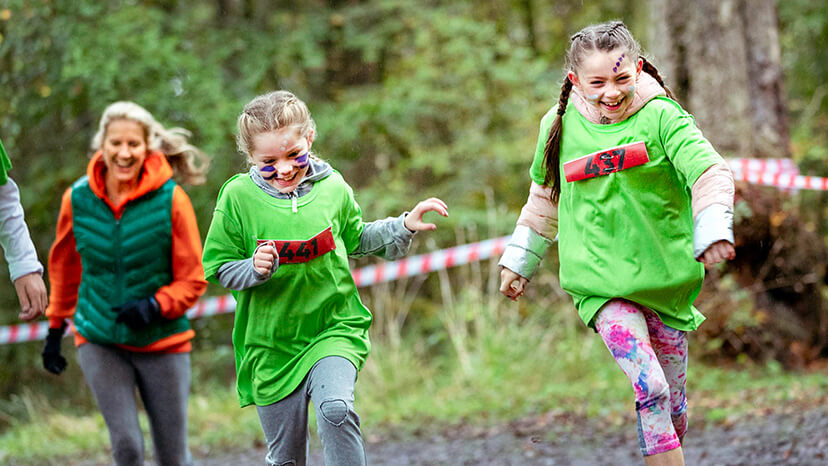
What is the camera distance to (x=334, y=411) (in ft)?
12.0

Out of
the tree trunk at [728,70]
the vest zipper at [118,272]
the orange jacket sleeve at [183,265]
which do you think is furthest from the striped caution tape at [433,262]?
the vest zipper at [118,272]

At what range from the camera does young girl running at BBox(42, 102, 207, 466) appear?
481cm

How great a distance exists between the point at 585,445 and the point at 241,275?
3681 mm

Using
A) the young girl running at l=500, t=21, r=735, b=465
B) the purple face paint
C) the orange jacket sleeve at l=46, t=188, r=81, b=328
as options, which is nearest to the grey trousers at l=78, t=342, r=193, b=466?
the orange jacket sleeve at l=46, t=188, r=81, b=328

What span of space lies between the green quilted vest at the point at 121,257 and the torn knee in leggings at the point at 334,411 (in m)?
1.55

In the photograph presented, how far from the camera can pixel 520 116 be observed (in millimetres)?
13328

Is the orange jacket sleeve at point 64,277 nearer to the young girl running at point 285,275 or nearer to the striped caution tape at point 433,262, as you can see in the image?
the young girl running at point 285,275

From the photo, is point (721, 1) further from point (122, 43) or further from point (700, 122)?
point (122, 43)

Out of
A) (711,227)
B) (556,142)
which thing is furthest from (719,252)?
(556,142)

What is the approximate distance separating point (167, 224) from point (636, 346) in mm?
2452

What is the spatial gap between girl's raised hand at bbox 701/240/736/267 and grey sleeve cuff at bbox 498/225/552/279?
3.23 feet

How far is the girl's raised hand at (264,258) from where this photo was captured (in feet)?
11.9

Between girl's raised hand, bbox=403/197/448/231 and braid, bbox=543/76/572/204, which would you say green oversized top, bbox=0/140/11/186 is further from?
→ braid, bbox=543/76/572/204

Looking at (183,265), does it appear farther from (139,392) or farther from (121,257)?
(139,392)
